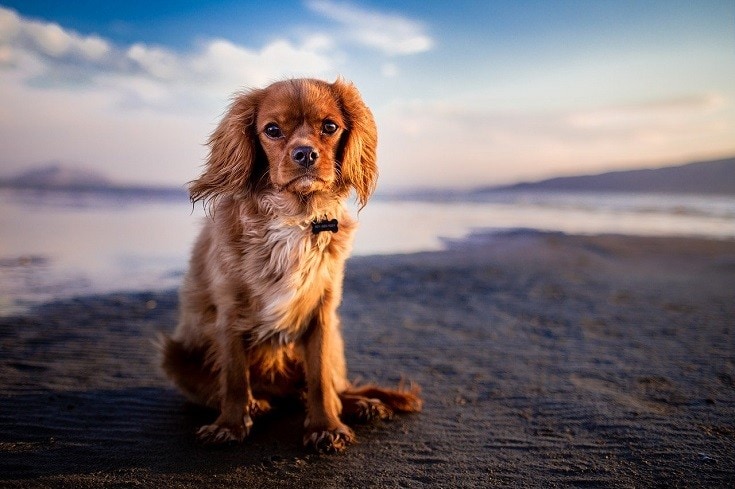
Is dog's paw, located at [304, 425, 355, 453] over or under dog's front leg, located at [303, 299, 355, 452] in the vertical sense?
under

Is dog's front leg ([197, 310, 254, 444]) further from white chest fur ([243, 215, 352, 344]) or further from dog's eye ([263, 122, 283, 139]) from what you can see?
dog's eye ([263, 122, 283, 139])

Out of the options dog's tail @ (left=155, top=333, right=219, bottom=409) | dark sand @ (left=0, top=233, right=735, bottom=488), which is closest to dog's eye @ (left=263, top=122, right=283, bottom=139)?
dog's tail @ (left=155, top=333, right=219, bottom=409)

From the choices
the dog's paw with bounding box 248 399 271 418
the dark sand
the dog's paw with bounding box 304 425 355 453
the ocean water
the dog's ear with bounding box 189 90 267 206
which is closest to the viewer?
the dark sand

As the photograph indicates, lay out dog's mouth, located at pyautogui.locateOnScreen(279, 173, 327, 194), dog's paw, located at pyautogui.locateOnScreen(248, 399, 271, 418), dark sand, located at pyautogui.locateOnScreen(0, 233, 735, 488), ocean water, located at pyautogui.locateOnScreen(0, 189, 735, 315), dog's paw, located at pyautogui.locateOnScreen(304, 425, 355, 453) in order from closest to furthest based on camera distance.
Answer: dark sand, located at pyautogui.locateOnScreen(0, 233, 735, 488), dog's mouth, located at pyautogui.locateOnScreen(279, 173, 327, 194), dog's paw, located at pyautogui.locateOnScreen(304, 425, 355, 453), dog's paw, located at pyautogui.locateOnScreen(248, 399, 271, 418), ocean water, located at pyautogui.locateOnScreen(0, 189, 735, 315)

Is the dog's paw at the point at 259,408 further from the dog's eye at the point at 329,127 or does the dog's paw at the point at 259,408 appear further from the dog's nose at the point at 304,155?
the dog's eye at the point at 329,127

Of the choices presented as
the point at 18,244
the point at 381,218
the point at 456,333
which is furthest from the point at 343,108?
the point at 381,218

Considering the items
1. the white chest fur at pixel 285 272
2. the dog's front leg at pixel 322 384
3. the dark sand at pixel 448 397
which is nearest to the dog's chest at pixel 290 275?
the white chest fur at pixel 285 272

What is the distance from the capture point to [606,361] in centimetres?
444

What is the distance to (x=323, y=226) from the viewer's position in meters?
2.95

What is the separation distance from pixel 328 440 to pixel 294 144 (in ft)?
5.61

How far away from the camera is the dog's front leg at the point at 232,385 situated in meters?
2.96

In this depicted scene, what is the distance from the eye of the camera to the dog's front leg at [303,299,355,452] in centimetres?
296

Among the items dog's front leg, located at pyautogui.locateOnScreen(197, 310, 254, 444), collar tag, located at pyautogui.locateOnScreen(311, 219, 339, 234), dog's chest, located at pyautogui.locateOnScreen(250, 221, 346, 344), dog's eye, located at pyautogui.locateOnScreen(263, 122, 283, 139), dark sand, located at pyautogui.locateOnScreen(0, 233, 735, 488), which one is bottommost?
dark sand, located at pyautogui.locateOnScreen(0, 233, 735, 488)

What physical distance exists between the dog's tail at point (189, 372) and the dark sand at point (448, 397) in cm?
16
